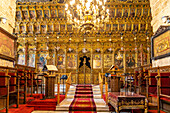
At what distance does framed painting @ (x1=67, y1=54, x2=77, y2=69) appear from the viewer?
1260 cm

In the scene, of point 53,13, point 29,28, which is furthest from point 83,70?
point 29,28

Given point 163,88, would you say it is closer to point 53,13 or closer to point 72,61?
point 72,61

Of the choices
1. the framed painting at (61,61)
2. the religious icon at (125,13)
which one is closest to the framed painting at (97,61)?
the framed painting at (61,61)

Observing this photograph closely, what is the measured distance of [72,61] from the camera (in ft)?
41.6

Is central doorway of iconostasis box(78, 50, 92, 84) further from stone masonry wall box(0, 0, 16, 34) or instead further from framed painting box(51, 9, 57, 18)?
stone masonry wall box(0, 0, 16, 34)

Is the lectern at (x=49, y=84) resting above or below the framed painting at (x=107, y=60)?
below

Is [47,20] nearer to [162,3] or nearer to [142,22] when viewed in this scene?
[142,22]

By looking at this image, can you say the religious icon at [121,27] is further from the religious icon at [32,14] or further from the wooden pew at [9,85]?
the wooden pew at [9,85]

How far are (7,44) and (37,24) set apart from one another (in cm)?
713

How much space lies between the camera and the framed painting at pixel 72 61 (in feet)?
41.3

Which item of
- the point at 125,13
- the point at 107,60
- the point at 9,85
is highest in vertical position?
the point at 125,13

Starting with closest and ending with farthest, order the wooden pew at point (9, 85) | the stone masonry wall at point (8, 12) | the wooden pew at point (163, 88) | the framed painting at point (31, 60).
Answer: the wooden pew at point (163, 88) → the wooden pew at point (9, 85) → the stone masonry wall at point (8, 12) → the framed painting at point (31, 60)

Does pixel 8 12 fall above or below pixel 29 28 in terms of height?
below

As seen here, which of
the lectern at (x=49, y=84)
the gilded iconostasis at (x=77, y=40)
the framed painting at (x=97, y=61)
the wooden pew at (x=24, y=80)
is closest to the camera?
the wooden pew at (x=24, y=80)
